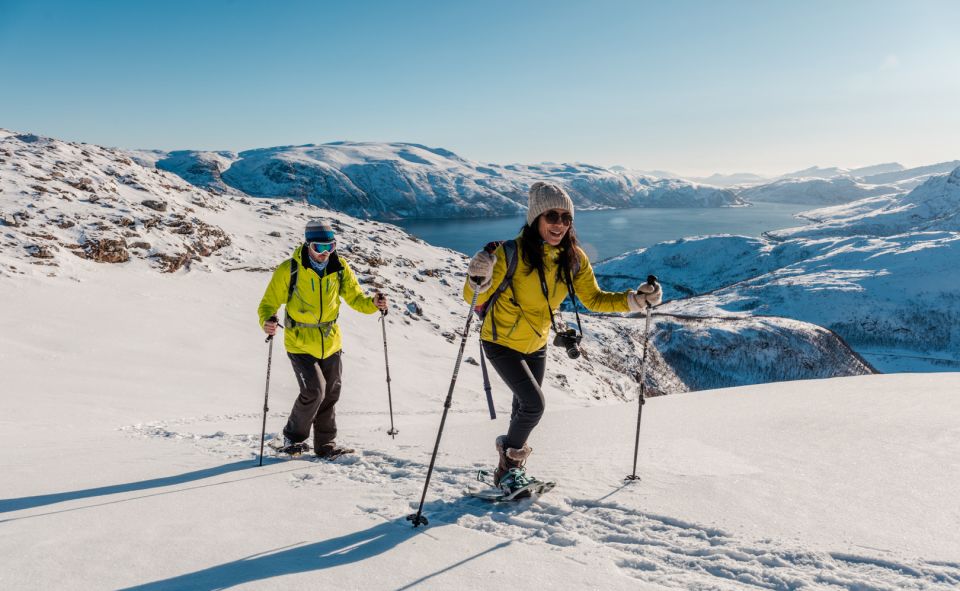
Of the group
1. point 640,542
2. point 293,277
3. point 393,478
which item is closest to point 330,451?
point 393,478

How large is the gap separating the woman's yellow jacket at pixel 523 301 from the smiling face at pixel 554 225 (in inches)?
4.8

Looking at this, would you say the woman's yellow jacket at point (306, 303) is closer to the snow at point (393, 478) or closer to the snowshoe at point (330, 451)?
the snowshoe at point (330, 451)

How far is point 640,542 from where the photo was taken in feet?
12.6

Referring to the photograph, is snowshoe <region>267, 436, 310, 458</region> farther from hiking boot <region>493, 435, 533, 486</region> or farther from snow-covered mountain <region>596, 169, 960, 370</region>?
snow-covered mountain <region>596, 169, 960, 370</region>

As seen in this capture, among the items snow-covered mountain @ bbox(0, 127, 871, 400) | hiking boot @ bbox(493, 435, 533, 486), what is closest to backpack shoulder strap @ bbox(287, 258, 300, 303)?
hiking boot @ bbox(493, 435, 533, 486)

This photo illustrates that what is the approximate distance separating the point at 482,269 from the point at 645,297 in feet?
5.52

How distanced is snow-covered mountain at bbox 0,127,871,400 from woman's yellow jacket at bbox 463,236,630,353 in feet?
58.7

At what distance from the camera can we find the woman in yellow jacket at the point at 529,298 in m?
4.54

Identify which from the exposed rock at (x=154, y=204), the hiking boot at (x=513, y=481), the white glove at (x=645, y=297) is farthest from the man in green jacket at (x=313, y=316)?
the exposed rock at (x=154, y=204)

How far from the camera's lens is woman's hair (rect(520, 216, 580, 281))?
4562 millimetres

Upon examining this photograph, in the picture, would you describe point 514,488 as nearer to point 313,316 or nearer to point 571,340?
point 571,340

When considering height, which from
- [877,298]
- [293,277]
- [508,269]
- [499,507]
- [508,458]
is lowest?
[877,298]

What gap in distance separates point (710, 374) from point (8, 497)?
52.9 meters

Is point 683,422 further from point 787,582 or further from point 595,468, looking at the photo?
point 787,582
